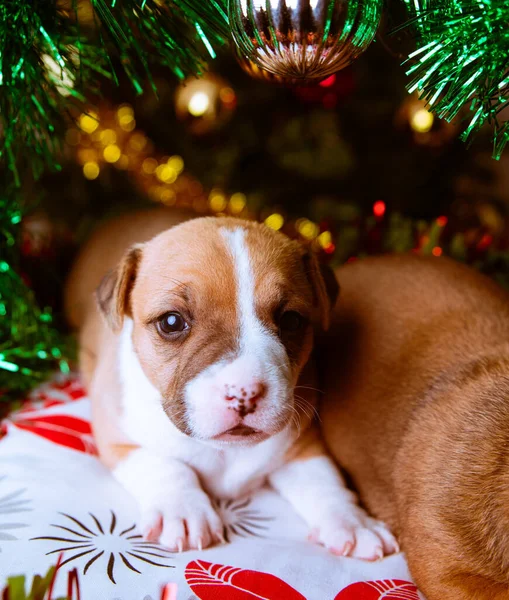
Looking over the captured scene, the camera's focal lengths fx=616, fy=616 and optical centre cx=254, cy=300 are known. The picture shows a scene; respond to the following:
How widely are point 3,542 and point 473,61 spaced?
5.91 ft

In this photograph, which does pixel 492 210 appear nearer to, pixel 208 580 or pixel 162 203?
pixel 162 203

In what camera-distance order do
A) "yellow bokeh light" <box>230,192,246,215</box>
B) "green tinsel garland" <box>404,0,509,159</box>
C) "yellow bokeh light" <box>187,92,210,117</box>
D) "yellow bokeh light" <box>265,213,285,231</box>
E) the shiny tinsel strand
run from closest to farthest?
"green tinsel garland" <box>404,0,509,159</box>, the shiny tinsel strand, "yellow bokeh light" <box>187,92,210,117</box>, "yellow bokeh light" <box>265,213,285,231</box>, "yellow bokeh light" <box>230,192,246,215</box>

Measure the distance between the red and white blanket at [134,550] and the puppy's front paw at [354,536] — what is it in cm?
3

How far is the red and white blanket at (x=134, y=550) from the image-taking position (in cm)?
160

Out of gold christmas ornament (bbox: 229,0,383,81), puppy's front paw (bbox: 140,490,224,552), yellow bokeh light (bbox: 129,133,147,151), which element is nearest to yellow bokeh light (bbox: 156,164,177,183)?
yellow bokeh light (bbox: 129,133,147,151)

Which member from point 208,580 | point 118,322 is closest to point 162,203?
point 118,322

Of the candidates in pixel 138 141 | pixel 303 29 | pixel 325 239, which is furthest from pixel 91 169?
pixel 303 29

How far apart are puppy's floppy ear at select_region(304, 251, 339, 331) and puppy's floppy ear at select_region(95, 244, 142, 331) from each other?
600mm

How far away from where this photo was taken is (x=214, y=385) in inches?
64.4

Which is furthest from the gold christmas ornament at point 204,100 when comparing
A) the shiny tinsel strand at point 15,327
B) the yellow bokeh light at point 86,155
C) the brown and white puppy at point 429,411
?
the brown and white puppy at point 429,411

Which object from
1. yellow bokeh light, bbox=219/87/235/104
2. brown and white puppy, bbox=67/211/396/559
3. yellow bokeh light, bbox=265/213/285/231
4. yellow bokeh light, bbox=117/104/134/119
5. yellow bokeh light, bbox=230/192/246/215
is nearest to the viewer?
brown and white puppy, bbox=67/211/396/559

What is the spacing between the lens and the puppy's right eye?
6.21 feet

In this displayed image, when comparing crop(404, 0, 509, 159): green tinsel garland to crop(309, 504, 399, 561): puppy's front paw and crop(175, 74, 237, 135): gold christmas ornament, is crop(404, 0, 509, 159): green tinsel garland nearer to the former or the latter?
crop(309, 504, 399, 561): puppy's front paw

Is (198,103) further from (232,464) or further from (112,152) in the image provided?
(232,464)
